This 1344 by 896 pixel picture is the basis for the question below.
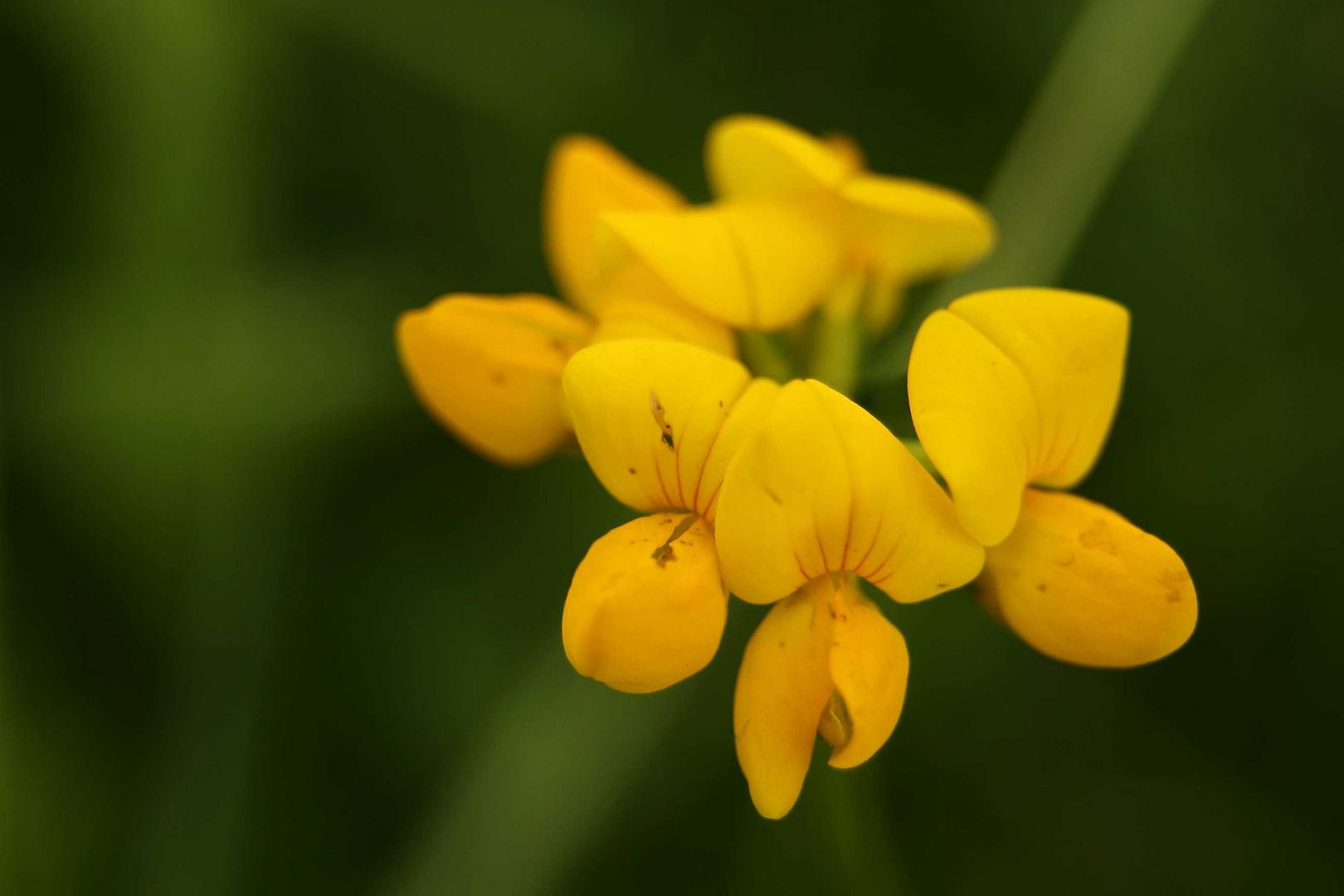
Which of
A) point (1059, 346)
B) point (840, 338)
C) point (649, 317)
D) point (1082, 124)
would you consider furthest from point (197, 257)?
point (1082, 124)

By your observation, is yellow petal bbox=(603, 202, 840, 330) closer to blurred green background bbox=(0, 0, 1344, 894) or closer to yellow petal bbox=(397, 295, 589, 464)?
yellow petal bbox=(397, 295, 589, 464)

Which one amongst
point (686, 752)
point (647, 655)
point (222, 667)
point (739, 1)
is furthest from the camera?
point (739, 1)

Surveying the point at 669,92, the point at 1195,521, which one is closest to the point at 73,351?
the point at 669,92

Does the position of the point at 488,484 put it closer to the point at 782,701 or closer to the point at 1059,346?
the point at 782,701

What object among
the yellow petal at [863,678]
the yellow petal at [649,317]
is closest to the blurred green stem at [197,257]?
the yellow petal at [649,317]

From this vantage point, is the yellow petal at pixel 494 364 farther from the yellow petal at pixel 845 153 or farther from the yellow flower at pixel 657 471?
the yellow petal at pixel 845 153

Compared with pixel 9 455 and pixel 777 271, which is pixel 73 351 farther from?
pixel 777 271

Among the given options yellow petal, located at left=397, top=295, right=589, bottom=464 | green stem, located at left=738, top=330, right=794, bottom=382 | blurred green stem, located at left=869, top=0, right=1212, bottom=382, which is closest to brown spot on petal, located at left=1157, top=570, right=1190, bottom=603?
green stem, located at left=738, top=330, right=794, bottom=382
